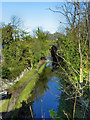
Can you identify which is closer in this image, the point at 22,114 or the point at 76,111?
the point at 76,111

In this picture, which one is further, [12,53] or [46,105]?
[12,53]

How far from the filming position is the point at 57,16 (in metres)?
3.30

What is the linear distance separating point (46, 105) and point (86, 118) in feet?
11.4

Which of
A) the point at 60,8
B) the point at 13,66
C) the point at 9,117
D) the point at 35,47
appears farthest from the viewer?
the point at 35,47

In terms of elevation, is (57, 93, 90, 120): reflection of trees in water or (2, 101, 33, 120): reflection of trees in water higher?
(57, 93, 90, 120): reflection of trees in water

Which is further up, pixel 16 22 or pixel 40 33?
pixel 40 33

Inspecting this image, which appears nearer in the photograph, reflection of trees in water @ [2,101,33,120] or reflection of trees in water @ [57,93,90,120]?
reflection of trees in water @ [57,93,90,120]

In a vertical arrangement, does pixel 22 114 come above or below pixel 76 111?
below

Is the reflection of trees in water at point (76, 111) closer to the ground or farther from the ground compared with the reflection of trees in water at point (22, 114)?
farther from the ground

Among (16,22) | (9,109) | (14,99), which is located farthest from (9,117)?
(16,22)

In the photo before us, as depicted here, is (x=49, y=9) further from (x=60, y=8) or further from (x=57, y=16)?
(x=57, y=16)

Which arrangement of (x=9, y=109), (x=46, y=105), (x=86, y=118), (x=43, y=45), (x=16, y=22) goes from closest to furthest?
(x=86, y=118), (x=9, y=109), (x=46, y=105), (x=16, y=22), (x=43, y=45)

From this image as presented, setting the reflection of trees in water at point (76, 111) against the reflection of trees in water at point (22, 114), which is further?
the reflection of trees in water at point (22, 114)

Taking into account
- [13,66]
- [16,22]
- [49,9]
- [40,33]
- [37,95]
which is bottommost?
[37,95]
